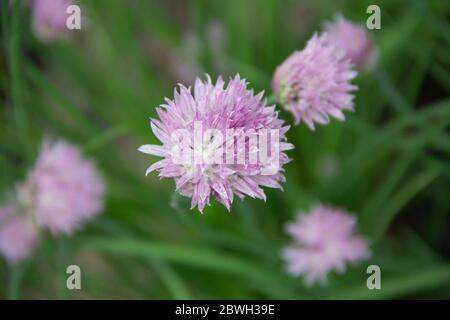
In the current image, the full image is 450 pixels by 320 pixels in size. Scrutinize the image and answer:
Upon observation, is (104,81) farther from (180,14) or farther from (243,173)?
(243,173)

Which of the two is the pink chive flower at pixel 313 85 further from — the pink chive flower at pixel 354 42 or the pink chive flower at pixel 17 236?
the pink chive flower at pixel 17 236

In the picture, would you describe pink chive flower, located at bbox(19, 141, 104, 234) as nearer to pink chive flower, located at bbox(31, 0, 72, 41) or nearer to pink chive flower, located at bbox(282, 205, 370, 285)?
pink chive flower, located at bbox(31, 0, 72, 41)

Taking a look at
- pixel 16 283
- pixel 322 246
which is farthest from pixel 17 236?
pixel 322 246

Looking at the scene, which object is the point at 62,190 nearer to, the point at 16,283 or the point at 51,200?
the point at 51,200

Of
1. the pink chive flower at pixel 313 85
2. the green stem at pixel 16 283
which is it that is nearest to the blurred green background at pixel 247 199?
the green stem at pixel 16 283

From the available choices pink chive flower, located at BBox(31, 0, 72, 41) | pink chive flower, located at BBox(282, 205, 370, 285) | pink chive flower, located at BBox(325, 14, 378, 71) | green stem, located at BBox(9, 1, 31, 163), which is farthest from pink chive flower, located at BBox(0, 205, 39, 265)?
pink chive flower, located at BBox(325, 14, 378, 71)
